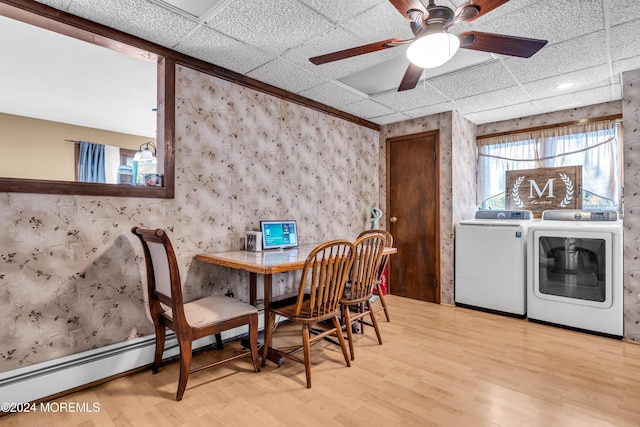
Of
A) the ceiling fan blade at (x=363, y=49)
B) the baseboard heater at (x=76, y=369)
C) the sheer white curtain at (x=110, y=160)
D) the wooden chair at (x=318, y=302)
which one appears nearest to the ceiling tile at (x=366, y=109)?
the ceiling fan blade at (x=363, y=49)

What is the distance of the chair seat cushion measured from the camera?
1955 millimetres

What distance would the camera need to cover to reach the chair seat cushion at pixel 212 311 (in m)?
1.96

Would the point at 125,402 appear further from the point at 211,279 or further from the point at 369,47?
the point at 369,47

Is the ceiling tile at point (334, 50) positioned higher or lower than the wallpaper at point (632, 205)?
higher

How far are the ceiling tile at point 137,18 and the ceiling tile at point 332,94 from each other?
134 cm

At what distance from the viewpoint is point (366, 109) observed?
12.4 feet

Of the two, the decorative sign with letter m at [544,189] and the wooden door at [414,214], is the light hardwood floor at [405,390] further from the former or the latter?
the decorative sign with letter m at [544,189]

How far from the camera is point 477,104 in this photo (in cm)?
358

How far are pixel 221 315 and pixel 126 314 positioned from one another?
0.74 m

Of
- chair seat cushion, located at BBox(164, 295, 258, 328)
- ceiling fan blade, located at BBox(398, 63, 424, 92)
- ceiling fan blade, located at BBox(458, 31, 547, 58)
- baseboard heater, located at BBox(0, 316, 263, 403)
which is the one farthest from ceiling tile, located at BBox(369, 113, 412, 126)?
baseboard heater, located at BBox(0, 316, 263, 403)

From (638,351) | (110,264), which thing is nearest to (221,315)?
(110,264)

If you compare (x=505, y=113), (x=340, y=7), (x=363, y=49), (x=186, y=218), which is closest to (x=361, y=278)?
(x=186, y=218)

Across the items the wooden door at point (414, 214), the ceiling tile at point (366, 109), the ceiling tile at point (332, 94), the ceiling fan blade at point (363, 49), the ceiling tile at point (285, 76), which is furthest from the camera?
the wooden door at point (414, 214)

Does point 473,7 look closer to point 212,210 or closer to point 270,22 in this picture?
point 270,22
